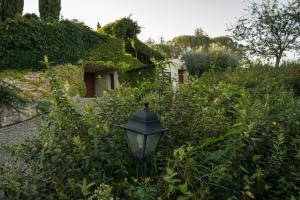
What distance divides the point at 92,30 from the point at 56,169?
47.3 feet

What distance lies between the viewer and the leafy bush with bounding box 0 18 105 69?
983 cm

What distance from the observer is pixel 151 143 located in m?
1.59

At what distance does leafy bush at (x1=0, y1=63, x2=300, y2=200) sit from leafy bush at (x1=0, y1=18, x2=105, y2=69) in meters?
7.44

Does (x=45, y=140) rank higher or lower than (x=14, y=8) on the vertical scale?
lower

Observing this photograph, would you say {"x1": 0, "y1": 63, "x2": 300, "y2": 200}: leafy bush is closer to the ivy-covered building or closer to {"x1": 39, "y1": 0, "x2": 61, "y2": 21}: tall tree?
the ivy-covered building

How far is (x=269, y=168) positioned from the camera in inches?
58.1

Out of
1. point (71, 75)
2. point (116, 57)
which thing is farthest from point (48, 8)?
point (116, 57)

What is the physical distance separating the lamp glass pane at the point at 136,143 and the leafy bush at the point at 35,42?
780 centimetres

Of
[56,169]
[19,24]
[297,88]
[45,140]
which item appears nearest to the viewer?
[56,169]

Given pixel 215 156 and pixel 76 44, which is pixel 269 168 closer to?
pixel 215 156

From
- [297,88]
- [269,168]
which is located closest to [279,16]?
[297,88]

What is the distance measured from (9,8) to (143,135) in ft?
39.7

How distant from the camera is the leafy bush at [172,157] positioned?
1.36 m

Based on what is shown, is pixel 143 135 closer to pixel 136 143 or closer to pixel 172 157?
pixel 136 143
